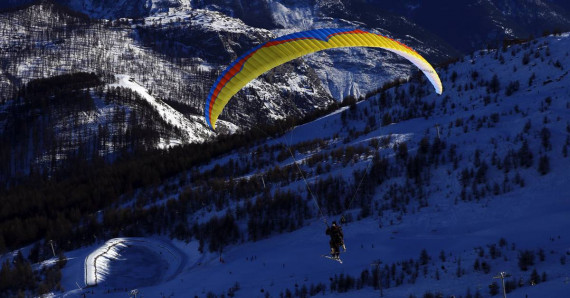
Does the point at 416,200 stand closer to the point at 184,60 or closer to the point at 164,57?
the point at 184,60

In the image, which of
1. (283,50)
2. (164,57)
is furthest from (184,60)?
(283,50)

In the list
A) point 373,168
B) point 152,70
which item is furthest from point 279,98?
point 373,168

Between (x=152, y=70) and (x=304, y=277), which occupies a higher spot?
(x=152, y=70)

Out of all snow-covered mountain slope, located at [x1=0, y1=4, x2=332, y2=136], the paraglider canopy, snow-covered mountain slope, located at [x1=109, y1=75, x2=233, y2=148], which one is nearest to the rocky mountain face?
snow-covered mountain slope, located at [x1=0, y1=4, x2=332, y2=136]

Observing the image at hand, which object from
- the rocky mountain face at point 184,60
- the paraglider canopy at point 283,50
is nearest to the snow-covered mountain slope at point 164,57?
the rocky mountain face at point 184,60

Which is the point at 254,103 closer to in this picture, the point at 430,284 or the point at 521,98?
the point at 521,98
